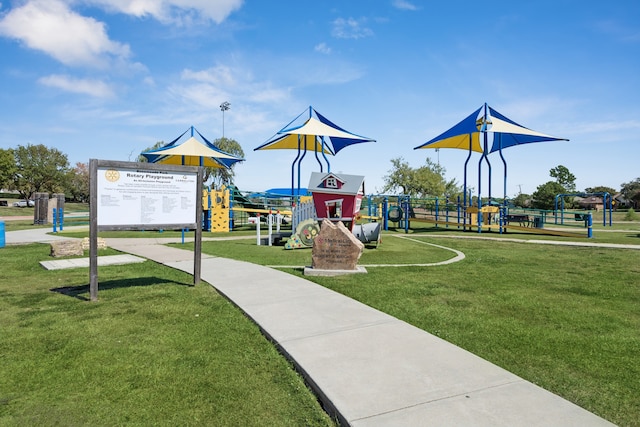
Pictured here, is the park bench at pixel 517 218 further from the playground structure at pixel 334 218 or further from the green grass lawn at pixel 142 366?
the green grass lawn at pixel 142 366

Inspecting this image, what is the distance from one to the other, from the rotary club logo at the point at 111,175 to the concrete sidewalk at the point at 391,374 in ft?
8.95

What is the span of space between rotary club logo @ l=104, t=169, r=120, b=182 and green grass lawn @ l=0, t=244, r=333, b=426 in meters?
1.80

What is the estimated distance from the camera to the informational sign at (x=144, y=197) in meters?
6.37

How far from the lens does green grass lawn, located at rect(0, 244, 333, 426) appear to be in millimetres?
2938

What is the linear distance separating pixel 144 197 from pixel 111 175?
0.57 meters

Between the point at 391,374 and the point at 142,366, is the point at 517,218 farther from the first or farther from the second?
the point at 142,366

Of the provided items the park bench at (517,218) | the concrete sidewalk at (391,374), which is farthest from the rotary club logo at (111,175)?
the park bench at (517,218)

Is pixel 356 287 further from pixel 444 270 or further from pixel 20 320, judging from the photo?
pixel 20 320

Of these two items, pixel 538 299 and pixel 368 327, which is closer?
pixel 368 327

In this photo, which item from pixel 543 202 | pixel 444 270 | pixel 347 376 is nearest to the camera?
pixel 347 376

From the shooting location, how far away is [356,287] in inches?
273

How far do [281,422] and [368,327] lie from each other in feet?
6.50

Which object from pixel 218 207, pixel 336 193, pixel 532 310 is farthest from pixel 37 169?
pixel 532 310

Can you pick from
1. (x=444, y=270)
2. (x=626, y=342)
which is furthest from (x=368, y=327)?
(x=444, y=270)
